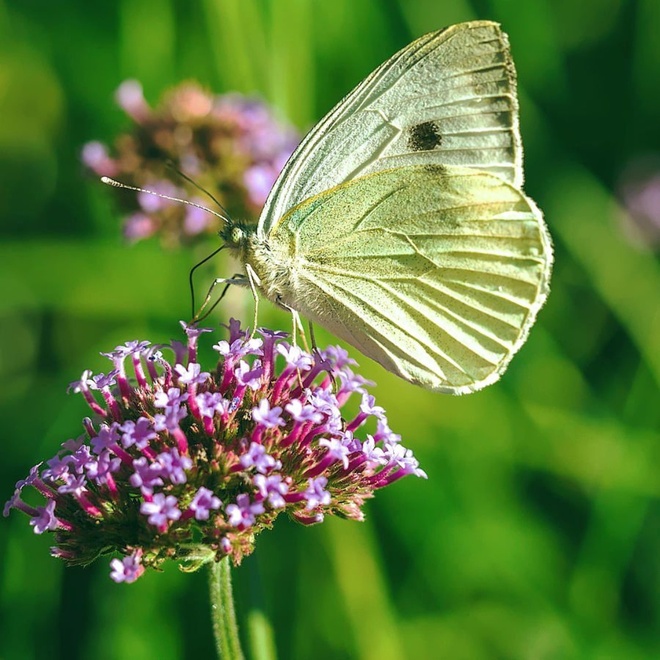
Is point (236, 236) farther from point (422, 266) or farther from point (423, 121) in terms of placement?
point (423, 121)

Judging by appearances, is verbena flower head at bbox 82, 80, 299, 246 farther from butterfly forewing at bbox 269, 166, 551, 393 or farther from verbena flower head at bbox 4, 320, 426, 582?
verbena flower head at bbox 4, 320, 426, 582

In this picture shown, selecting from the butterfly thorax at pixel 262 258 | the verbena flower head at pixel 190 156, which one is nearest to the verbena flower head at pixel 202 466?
the butterfly thorax at pixel 262 258

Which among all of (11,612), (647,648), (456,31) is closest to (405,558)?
(647,648)

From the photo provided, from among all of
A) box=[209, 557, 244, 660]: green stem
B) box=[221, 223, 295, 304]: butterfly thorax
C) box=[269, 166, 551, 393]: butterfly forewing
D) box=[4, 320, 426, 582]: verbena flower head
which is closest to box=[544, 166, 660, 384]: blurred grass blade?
box=[269, 166, 551, 393]: butterfly forewing

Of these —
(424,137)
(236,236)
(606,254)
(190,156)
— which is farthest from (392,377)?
(236,236)

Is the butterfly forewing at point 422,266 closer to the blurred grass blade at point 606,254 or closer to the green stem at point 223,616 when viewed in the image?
the green stem at point 223,616

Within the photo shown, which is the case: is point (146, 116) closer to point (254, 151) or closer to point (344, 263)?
point (254, 151)
